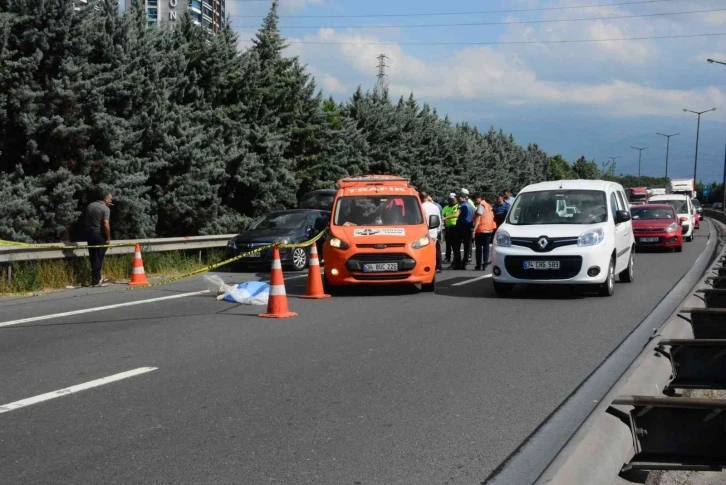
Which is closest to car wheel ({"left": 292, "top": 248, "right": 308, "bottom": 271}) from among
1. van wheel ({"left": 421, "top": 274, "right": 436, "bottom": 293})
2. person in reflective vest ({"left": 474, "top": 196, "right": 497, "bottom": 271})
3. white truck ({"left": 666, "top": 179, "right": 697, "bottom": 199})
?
person in reflective vest ({"left": 474, "top": 196, "right": 497, "bottom": 271})

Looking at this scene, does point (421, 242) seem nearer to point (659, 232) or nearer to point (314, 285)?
point (314, 285)

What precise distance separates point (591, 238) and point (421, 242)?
2743 mm

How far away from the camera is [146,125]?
74.4 feet

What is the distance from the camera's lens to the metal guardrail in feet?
51.3

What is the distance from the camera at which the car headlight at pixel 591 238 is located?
13797 millimetres

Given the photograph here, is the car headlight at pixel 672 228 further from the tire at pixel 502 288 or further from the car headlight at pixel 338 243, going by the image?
the car headlight at pixel 338 243

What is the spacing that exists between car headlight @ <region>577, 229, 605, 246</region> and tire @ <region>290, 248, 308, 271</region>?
760 centimetres

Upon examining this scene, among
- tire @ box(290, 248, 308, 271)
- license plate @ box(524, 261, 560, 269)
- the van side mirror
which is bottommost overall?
tire @ box(290, 248, 308, 271)

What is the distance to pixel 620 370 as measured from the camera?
794 centimetres

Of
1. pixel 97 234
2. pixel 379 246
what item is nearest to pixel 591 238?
pixel 379 246

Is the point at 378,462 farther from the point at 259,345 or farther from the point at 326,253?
the point at 326,253

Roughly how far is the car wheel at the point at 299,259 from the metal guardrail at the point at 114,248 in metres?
2.83

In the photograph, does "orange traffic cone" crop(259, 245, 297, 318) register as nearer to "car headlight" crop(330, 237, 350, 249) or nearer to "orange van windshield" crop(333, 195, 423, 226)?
"car headlight" crop(330, 237, 350, 249)

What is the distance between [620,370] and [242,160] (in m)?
20.3
